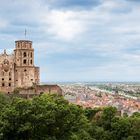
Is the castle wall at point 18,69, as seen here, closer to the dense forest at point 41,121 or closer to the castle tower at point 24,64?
the castle tower at point 24,64

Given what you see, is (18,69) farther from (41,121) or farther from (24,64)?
(41,121)

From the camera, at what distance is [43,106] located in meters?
35.2

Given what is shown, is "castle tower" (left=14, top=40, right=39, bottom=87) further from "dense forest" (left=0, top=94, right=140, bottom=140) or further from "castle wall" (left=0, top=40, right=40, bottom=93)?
"dense forest" (left=0, top=94, right=140, bottom=140)

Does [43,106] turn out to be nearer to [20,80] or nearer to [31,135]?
[31,135]

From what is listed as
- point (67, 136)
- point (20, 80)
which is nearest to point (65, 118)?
point (67, 136)

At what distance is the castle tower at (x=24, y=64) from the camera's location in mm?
71500

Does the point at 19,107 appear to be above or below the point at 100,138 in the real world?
above

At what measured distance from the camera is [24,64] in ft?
236

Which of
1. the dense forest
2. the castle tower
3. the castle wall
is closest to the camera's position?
the dense forest

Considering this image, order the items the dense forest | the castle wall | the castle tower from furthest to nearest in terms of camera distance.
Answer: the castle wall → the castle tower → the dense forest

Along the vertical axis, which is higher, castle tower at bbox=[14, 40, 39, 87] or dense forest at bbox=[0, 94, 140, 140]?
castle tower at bbox=[14, 40, 39, 87]

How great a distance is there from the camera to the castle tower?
235 feet

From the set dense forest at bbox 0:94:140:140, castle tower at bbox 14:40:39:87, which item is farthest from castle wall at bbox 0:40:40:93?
dense forest at bbox 0:94:140:140

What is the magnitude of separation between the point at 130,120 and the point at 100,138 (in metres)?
3.93
